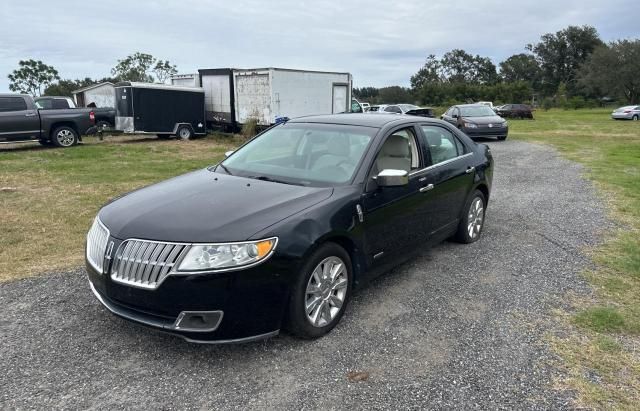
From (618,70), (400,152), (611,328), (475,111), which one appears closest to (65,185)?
(400,152)

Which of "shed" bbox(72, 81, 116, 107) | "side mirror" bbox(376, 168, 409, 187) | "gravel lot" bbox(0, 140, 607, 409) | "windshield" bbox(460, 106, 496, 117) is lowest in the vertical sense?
"gravel lot" bbox(0, 140, 607, 409)

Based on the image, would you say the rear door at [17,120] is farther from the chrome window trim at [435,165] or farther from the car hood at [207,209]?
the chrome window trim at [435,165]

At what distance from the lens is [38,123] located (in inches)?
583

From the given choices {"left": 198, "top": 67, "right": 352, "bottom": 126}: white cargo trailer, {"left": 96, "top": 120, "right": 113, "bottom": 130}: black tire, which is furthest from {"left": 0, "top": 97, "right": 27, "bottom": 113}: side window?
{"left": 198, "top": 67, "right": 352, "bottom": 126}: white cargo trailer

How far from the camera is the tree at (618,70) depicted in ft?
173

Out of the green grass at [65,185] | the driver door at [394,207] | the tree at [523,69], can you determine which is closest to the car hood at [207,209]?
the driver door at [394,207]

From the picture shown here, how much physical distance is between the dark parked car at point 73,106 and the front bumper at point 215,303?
1620cm

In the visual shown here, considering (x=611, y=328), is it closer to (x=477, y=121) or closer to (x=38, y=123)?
(x=477, y=121)

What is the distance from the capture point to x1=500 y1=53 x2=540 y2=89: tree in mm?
92069

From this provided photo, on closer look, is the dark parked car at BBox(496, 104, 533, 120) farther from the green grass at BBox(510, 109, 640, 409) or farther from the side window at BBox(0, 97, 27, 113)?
the green grass at BBox(510, 109, 640, 409)

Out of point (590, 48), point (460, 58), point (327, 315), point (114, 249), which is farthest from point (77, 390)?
point (460, 58)

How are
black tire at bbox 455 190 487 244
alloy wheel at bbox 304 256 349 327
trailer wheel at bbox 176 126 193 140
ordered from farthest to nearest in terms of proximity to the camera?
trailer wheel at bbox 176 126 193 140, black tire at bbox 455 190 487 244, alloy wheel at bbox 304 256 349 327

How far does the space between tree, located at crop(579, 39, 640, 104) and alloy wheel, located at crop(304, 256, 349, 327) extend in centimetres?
6052

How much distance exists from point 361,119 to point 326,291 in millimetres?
1966
